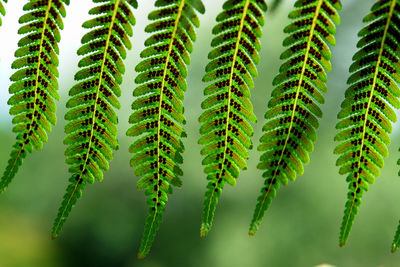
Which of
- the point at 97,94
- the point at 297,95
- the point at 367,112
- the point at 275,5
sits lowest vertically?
the point at 367,112

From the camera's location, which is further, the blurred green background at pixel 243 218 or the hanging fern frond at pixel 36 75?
the blurred green background at pixel 243 218

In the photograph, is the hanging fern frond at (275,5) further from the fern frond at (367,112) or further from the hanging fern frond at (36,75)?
the hanging fern frond at (36,75)

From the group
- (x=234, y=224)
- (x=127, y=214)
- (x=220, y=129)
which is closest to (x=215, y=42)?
(x=220, y=129)

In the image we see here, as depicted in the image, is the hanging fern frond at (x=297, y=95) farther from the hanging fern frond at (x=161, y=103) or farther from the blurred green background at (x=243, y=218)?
the blurred green background at (x=243, y=218)

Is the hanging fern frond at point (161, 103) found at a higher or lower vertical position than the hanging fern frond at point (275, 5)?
lower

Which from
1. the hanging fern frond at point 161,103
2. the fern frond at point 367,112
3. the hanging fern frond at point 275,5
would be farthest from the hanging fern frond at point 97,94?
the fern frond at point 367,112

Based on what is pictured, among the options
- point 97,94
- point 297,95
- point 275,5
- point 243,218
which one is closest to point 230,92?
point 297,95

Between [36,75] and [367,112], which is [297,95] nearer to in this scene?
[367,112]
